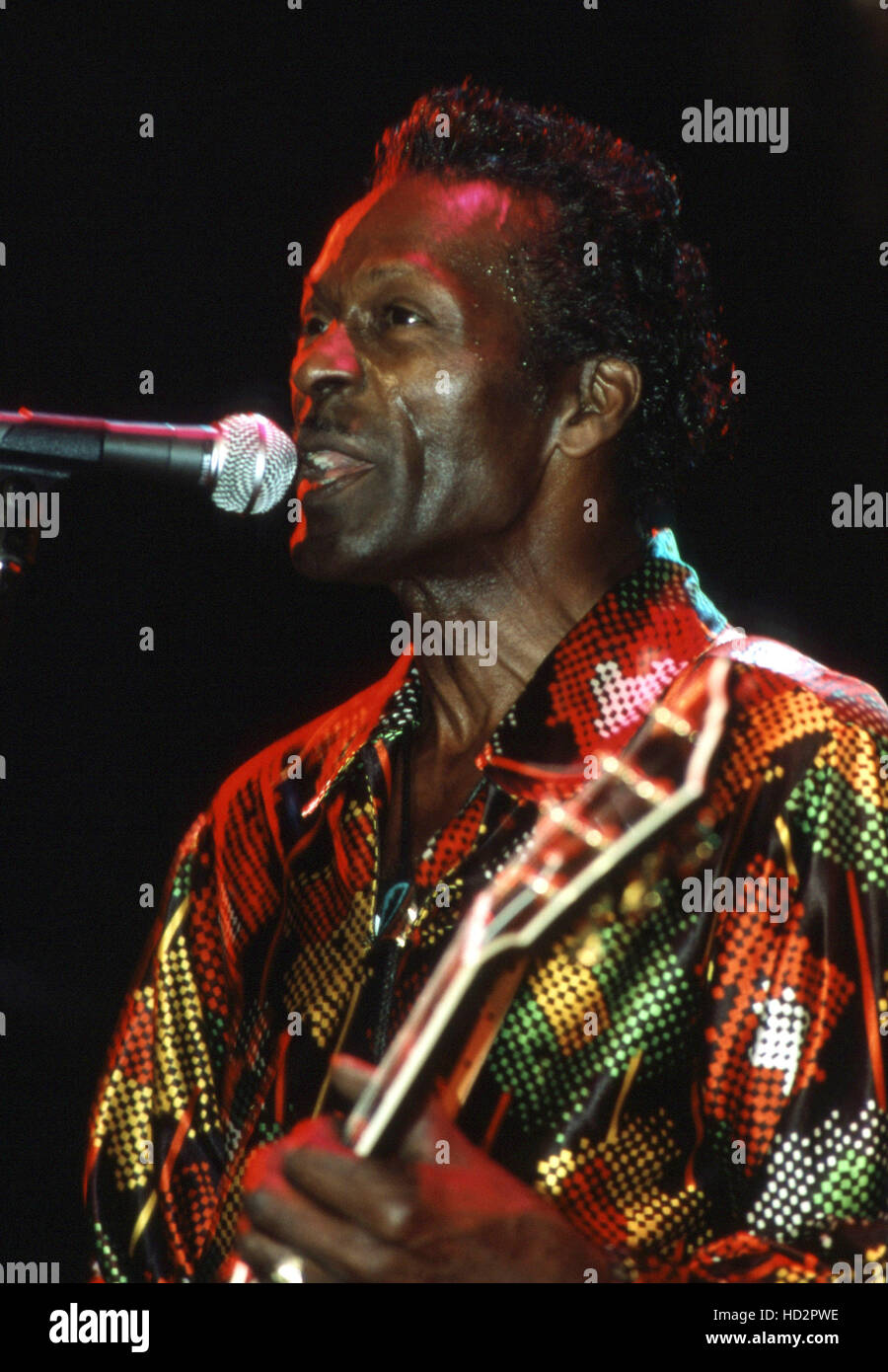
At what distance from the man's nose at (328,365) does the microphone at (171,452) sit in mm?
365

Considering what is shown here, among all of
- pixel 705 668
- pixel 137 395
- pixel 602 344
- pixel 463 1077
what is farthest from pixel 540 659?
pixel 137 395

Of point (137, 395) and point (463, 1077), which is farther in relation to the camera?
point (137, 395)

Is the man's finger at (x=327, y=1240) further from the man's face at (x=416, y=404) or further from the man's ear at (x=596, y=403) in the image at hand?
the man's ear at (x=596, y=403)

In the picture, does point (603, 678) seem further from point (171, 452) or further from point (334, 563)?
point (171, 452)

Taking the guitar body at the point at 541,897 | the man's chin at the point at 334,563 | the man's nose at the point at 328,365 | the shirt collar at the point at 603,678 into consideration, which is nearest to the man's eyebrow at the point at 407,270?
the man's nose at the point at 328,365

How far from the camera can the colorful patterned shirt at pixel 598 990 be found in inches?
77.7

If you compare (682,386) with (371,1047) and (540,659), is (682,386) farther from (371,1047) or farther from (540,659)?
(371,1047)

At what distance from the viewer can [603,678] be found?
2.49 m

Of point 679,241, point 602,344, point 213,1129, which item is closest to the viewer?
point 213,1129

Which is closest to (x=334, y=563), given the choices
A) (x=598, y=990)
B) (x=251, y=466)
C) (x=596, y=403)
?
(x=251, y=466)

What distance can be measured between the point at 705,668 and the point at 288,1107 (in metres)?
1.03

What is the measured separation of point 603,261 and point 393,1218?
1880 mm
